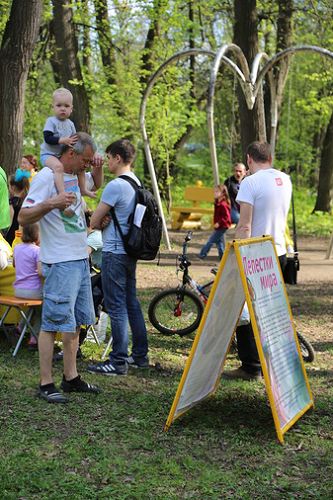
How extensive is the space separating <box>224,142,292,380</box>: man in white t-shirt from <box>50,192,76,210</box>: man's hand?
145cm

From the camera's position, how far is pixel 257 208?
6.45 metres

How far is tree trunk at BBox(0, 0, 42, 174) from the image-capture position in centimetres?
1191

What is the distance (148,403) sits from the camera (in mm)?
5848

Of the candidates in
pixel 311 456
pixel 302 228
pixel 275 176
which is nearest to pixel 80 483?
pixel 311 456

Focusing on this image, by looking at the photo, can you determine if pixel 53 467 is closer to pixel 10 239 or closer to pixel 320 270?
pixel 10 239

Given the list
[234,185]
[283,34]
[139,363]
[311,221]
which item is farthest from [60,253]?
[311,221]

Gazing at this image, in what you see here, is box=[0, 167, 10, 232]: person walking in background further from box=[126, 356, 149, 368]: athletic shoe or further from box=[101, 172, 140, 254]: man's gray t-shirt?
box=[126, 356, 149, 368]: athletic shoe

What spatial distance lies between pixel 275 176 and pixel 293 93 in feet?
92.2

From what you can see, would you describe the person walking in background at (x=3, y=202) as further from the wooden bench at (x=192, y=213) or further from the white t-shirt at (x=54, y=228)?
the wooden bench at (x=192, y=213)

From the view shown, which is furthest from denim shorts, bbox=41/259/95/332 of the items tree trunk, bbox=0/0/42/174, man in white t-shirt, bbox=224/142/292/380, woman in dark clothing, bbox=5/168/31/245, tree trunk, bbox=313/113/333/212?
tree trunk, bbox=313/113/333/212

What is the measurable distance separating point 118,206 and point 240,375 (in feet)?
5.37

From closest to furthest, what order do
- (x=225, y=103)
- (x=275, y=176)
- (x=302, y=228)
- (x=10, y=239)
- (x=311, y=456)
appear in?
(x=311, y=456)
(x=275, y=176)
(x=10, y=239)
(x=302, y=228)
(x=225, y=103)

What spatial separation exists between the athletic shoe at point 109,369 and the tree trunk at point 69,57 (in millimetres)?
11687

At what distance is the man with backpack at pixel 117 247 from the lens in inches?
255
